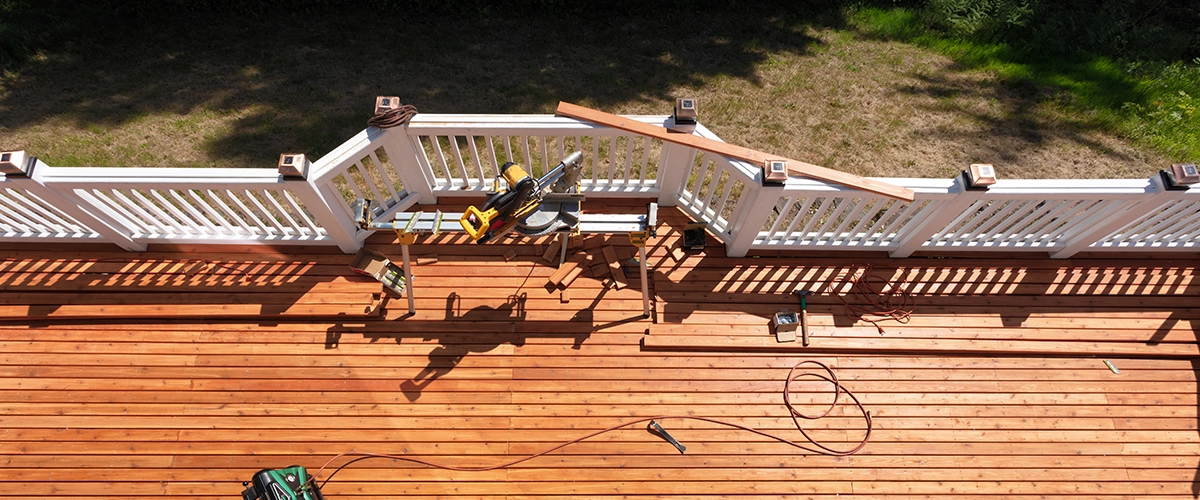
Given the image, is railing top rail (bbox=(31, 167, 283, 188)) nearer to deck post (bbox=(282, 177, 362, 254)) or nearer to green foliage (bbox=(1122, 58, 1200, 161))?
deck post (bbox=(282, 177, 362, 254))

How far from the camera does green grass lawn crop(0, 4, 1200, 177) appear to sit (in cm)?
647

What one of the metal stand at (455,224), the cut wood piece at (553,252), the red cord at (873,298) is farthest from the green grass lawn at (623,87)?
the metal stand at (455,224)

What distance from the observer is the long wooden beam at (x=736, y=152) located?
12.0 ft

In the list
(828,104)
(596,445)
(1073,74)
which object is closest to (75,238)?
(596,445)

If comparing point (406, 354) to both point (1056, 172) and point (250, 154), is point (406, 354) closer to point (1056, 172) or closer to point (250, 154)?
point (250, 154)

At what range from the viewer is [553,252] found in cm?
488

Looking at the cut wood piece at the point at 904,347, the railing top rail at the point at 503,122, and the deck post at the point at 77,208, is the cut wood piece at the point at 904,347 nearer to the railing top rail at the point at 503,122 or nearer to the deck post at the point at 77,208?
the railing top rail at the point at 503,122


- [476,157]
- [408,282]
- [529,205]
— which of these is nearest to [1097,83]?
[529,205]

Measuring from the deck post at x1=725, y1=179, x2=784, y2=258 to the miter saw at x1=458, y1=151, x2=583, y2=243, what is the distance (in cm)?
142

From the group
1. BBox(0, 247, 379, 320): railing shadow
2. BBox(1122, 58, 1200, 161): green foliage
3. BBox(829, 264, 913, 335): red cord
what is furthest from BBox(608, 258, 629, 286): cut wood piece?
BBox(1122, 58, 1200, 161): green foliage

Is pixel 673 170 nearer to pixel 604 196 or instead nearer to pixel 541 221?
pixel 604 196

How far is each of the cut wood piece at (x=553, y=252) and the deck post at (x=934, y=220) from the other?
3.29m

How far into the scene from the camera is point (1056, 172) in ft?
20.9

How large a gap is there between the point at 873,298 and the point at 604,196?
281cm
